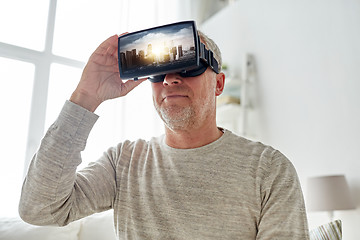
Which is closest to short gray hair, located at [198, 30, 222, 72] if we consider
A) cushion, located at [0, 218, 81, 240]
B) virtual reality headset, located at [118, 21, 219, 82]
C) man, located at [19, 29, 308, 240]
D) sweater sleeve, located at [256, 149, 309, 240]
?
man, located at [19, 29, 308, 240]

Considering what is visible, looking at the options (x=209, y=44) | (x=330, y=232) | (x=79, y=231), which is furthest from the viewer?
(x=79, y=231)

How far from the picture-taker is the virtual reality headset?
30.9 inches

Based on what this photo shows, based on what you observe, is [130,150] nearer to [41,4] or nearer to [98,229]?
[98,229]

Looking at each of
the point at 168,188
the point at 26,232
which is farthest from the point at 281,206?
the point at 26,232

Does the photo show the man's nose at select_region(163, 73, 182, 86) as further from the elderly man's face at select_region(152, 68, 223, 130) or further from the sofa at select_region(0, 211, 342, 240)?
the sofa at select_region(0, 211, 342, 240)

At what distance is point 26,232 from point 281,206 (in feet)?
3.68

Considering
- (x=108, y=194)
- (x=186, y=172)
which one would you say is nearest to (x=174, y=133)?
(x=186, y=172)

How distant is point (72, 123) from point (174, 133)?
0.32 metres

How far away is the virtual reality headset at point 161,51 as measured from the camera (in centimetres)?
78

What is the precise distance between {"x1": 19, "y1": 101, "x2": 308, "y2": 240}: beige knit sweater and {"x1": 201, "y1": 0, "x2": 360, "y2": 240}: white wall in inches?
42.9

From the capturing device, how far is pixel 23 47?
2047mm

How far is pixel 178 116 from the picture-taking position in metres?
0.91

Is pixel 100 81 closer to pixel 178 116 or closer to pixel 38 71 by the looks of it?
pixel 178 116

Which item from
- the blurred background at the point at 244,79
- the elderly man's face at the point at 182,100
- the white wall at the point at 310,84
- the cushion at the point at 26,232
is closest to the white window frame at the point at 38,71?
the blurred background at the point at 244,79
